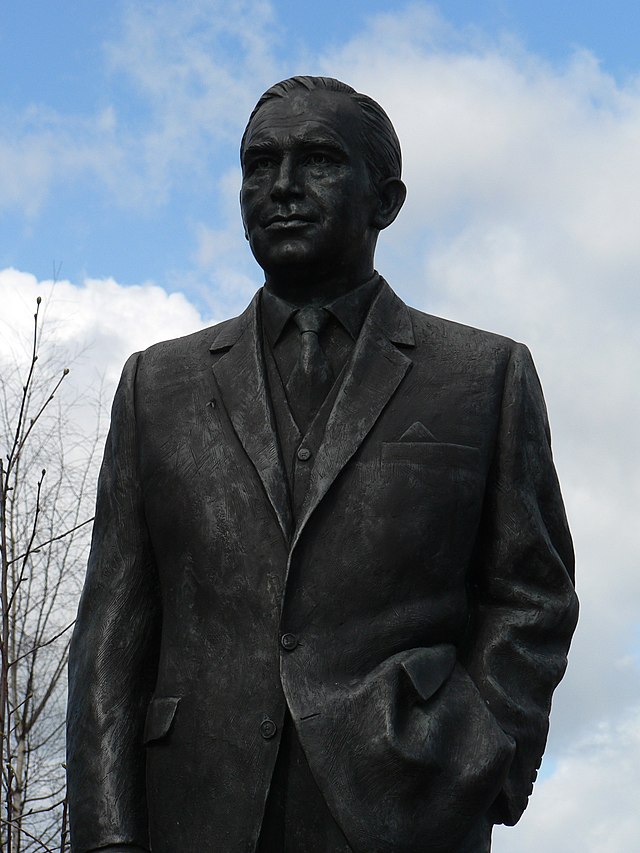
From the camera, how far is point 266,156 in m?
5.17

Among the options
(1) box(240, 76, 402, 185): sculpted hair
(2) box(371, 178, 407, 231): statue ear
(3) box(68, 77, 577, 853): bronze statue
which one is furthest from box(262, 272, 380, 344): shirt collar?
(1) box(240, 76, 402, 185): sculpted hair

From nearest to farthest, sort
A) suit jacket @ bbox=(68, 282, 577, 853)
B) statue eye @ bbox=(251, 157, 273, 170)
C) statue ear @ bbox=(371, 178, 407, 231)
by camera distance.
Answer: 1. suit jacket @ bbox=(68, 282, 577, 853)
2. statue eye @ bbox=(251, 157, 273, 170)
3. statue ear @ bbox=(371, 178, 407, 231)

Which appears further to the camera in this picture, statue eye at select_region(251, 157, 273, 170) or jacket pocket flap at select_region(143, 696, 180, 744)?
statue eye at select_region(251, 157, 273, 170)

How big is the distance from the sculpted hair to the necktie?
0.51 meters

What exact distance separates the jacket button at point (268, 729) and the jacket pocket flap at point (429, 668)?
0.39 m

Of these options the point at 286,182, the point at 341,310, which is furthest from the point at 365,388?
the point at 286,182

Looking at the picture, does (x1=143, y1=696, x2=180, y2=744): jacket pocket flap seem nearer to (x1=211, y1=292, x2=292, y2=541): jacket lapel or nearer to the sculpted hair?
(x1=211, y1=292, x2=292, y2=541): jacket lapel

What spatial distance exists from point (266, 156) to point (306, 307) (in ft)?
1.54

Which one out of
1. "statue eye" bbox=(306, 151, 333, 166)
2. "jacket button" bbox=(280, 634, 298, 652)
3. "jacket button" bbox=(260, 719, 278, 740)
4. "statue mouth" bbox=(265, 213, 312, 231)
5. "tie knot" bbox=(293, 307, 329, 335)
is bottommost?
"jacket button" bbox=(260, 719, 278, 740)

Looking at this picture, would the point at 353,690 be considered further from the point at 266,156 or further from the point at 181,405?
the point at 266,156

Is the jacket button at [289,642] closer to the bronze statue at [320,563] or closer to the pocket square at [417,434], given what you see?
the bronze statue at [320,563]

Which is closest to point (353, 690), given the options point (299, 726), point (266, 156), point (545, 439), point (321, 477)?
point (299, 726)

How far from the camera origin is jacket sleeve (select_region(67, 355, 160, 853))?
4.95 m

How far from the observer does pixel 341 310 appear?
5.22 meters
